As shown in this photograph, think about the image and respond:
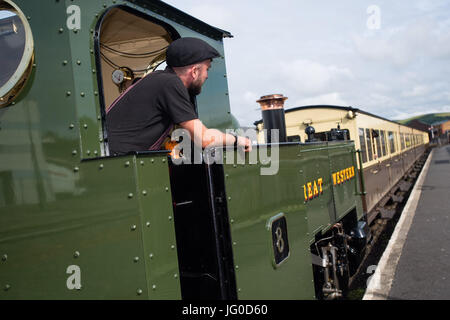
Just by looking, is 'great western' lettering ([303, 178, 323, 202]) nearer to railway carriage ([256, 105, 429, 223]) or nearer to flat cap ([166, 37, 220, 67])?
flat cap ([166, 37, 220, 67])

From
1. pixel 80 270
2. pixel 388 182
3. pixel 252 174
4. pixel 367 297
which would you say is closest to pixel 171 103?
pixel 252 174

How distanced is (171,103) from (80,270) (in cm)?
91

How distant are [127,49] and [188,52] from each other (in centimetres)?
141

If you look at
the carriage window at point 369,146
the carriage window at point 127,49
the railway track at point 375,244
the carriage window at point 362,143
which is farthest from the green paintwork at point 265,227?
the carriage window at point 369,146

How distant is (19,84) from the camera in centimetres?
186

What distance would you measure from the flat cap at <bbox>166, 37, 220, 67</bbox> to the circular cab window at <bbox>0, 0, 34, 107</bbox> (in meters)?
0.73

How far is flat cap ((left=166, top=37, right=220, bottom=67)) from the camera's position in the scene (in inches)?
87.5

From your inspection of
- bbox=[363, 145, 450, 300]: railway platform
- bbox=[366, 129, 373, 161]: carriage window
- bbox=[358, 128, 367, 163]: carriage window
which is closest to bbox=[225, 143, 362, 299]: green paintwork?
bbox=[363, 145, 450, 300]: railway platform

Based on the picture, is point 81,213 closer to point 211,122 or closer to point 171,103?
point 171,103

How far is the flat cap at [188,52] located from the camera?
2.22m

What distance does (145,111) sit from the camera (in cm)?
211

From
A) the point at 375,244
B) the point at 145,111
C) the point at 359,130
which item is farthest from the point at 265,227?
the point at 359,130

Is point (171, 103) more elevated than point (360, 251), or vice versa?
point (171, 103)

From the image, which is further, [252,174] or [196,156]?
[252,174]
